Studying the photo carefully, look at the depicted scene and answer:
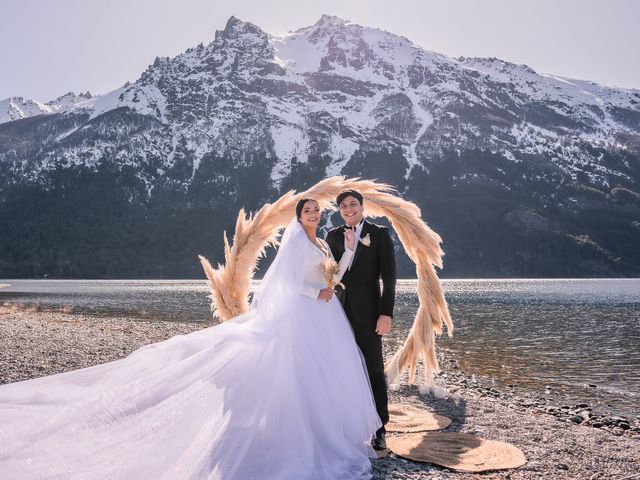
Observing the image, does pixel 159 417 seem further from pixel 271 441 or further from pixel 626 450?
pixel 626 450

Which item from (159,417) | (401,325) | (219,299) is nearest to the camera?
(159,417)

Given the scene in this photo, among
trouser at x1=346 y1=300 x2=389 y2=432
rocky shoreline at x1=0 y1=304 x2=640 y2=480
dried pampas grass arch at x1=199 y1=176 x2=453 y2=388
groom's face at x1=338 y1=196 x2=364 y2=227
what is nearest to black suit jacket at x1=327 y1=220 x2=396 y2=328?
trouser at x1=346 y1=300 x2=389 y2=432

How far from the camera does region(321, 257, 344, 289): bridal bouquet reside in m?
6.83

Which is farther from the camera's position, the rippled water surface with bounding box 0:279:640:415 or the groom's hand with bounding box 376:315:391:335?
the rippled water surface with bounding box 0:279:640:415

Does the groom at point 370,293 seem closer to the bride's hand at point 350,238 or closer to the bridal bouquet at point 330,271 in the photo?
the bride's hand at point 350,238

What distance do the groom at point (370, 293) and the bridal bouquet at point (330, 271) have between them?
0.93 feet

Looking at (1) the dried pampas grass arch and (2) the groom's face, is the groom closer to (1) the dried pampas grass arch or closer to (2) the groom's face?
(2) the groom's face

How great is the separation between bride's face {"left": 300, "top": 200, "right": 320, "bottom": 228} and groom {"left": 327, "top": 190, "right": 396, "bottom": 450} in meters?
0.35

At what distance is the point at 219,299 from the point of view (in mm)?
9703

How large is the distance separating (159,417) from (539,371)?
16.6 meters

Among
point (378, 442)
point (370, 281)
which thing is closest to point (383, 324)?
point (370, 281)

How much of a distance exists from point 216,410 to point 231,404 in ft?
0.60

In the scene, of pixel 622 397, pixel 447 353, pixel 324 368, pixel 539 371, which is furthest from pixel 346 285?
pixel 447 353

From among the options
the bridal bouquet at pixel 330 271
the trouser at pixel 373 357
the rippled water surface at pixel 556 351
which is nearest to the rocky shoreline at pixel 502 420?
the trouser at pixel 373 357
